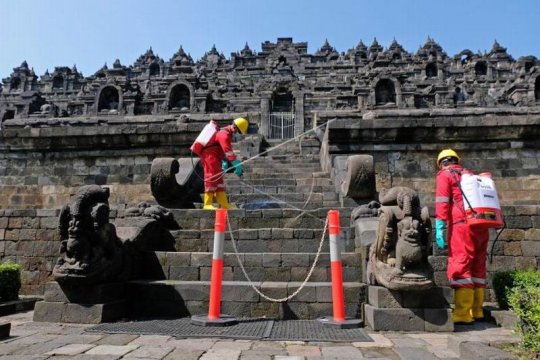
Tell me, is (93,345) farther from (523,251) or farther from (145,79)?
(145,79)

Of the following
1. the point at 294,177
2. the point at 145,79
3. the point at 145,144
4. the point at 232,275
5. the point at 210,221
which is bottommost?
the point at 232,275

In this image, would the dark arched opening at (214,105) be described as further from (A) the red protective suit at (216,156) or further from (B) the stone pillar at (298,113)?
(A) the red protective suit at (216,156)

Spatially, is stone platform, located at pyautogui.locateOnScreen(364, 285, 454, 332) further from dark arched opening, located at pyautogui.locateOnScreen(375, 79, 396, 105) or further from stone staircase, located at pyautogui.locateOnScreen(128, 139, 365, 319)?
dark arched opening, located at pyautogui.locateOnScreen(375, 79, 396, 105)

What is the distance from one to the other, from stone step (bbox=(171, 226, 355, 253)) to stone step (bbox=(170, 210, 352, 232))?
0.29 meters

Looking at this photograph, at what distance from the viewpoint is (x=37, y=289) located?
22.4 feet

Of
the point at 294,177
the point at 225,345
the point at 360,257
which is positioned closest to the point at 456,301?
the point at 360,257

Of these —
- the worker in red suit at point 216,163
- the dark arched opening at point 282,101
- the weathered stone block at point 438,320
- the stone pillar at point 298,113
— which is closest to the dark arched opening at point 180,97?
the dark arched opening at point 282,101

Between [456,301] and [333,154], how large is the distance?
5.34 meters

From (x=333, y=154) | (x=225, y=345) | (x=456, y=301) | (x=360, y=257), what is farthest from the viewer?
(x=333, y=154)

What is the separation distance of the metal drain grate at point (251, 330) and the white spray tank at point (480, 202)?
1899mm

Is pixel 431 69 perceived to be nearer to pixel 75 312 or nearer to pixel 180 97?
pixel 180 97

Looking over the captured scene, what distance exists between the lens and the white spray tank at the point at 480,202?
4676 mm

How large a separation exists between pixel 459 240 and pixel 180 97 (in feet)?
93.9

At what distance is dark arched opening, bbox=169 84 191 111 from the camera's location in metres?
30.6
